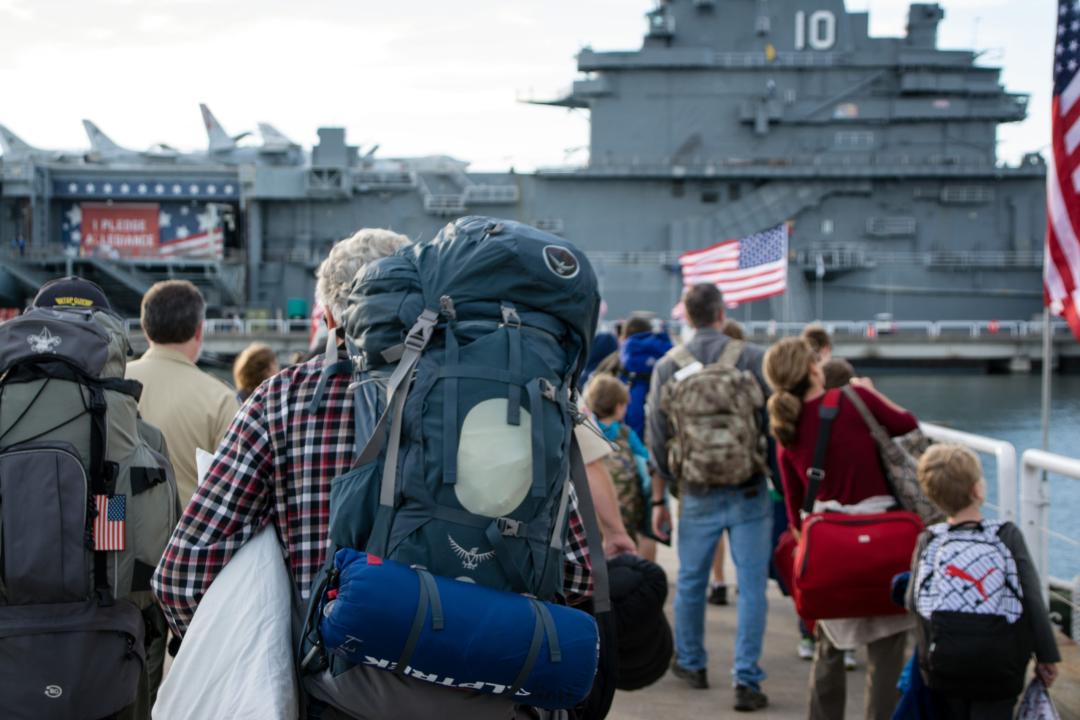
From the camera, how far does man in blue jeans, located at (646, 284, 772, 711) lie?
5324 millimetres

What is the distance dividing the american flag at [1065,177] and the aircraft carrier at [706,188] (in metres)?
34.8

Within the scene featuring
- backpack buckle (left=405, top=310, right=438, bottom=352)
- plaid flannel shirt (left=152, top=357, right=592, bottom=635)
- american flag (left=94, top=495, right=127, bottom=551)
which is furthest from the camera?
american flag (left=94, top=495, right=127, bottom=551)

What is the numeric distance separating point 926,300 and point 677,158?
35.5 ft

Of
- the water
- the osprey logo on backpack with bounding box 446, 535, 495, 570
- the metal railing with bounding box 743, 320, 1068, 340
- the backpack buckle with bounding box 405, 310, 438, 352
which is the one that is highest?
the backpack buckle with bounding box 405, 310, 438, 352

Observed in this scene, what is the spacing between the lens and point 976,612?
12.3 feet

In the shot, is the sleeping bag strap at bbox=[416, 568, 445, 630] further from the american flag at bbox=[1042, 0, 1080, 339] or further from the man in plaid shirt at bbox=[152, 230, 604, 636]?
the american flag at bbox=[1042, 0, 1080, 339]

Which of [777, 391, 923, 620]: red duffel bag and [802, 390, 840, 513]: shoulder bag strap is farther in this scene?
[802, 390, 840, 513]: shoulder bag strap

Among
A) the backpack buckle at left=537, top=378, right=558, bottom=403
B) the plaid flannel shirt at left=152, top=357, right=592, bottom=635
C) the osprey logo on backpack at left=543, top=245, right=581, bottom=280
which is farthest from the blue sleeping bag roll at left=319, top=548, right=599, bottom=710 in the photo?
the osprey logo on backpack at left=543, top=245, right=581, bottom=280

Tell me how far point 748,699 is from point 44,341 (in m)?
3.60

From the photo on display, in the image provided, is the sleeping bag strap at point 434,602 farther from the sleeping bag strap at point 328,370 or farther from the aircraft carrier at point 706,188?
the aircraft carrier at point 706,188

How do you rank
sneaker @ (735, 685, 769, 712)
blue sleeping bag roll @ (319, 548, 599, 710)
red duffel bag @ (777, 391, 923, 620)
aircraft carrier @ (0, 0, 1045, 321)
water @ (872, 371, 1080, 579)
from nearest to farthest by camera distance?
blue sleeping bag roll @ (319, 548, 599, 710) → red duffel bag @ (777, 391, 923, 620) → sneaker @ (735, 685, 769, 712) → water @ (872, 371, 1080, 579) → aircraft carrier @ (0, 0, 1045, 321)

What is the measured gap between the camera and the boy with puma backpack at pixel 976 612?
3.71m

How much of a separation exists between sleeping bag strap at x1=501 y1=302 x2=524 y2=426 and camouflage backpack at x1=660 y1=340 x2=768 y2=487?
321cm

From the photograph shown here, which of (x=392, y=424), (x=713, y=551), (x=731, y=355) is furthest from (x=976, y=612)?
(x=392, y=424)
